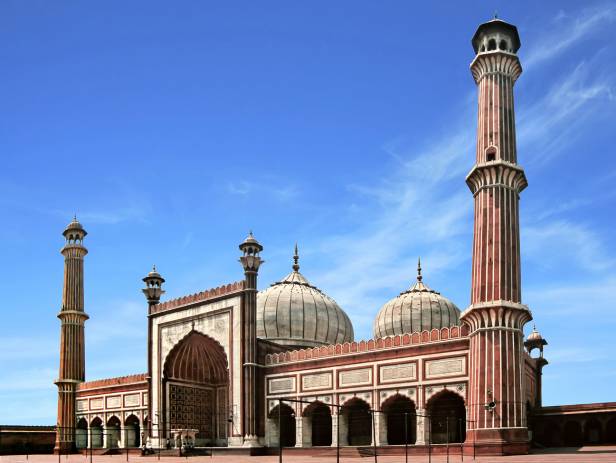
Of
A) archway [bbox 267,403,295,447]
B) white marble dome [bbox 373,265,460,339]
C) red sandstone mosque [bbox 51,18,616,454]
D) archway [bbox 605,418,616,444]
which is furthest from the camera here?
white marble dome [bbox 373,265,460,339]

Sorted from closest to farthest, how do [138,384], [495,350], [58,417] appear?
1. [495,350]
2. [138,384]
3. [58,417]

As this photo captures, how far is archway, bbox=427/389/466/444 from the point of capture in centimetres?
2959

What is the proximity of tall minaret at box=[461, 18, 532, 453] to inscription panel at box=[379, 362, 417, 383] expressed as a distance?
10.2 feet

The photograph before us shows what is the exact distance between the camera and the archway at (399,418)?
98.9 feet

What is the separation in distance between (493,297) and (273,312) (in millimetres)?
15881

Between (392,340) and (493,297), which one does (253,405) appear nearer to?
(392,340)

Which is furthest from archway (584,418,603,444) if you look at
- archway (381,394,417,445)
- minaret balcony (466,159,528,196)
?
minaret balcony (466,159,528,196)

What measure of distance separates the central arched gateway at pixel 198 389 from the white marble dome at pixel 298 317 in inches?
123

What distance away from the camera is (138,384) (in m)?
41.3

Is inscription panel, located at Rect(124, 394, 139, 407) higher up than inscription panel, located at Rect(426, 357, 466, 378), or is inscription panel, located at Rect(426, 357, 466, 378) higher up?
inscription panel, located at Rect(426, 357, 466, 378)

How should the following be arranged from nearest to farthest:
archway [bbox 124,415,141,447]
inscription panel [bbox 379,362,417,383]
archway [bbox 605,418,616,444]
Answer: archway [bbox 605,418,616,444], inscription panel [bbox 379,362,417,383], archway [bbox 124,415,141,447]

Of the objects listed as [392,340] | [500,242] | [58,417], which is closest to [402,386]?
[392,340]

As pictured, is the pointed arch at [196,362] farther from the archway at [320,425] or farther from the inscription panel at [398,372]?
the inscription panel at [398,372]

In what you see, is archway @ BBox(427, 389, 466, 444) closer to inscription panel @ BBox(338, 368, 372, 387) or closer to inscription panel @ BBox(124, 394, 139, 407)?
inscription panel @ BBox(338, 368, 372, 387)
